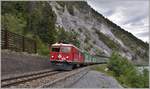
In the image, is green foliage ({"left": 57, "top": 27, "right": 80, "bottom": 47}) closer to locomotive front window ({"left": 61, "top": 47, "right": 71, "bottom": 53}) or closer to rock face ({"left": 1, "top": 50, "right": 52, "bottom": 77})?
locomotive front window ({"left": 61, "top": 47, "right": 71, "bottom": 53})

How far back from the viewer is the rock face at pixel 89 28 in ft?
280

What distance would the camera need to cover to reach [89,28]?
116125 mm

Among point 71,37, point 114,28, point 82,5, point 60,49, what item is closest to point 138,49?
point 114,28

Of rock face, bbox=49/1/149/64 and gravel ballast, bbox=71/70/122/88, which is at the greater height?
rock face, bbox=49/1/149/64

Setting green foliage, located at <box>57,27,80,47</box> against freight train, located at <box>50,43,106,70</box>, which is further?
green foliage, located at <box>57,27,80,47</box>

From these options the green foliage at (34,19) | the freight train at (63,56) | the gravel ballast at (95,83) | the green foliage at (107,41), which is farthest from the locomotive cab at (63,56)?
the green foliage at (107,41)

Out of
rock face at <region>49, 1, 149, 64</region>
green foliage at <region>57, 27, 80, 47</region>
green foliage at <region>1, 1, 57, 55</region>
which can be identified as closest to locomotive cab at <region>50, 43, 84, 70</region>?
green foliage at <region>1, 1, 57, 55</region>

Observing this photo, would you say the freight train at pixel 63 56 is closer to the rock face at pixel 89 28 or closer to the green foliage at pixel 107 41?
the rock face at pixel 89 28

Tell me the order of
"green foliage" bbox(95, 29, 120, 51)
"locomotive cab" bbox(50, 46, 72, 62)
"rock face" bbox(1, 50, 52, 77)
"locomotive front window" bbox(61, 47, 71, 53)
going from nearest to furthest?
"rock face" bbox(1, 50, 52, 77), "locomotive cab" bbox(50, 46, 72, 62), "locomotive front window" bbox(61, 47, 71, 53), "green foliage" bbox(95, 29, 120, 51)

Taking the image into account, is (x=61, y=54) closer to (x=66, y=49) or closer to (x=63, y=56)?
(x=63, y=56)

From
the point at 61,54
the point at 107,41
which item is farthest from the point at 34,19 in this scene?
the point at 107,41

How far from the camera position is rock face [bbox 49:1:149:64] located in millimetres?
85250

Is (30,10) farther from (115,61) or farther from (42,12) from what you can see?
(115,61)

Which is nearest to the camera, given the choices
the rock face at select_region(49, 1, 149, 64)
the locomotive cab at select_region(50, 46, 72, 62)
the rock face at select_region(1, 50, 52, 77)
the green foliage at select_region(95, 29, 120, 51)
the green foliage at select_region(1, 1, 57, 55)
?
the rock face at select_region(1, 50, 52, 77)
